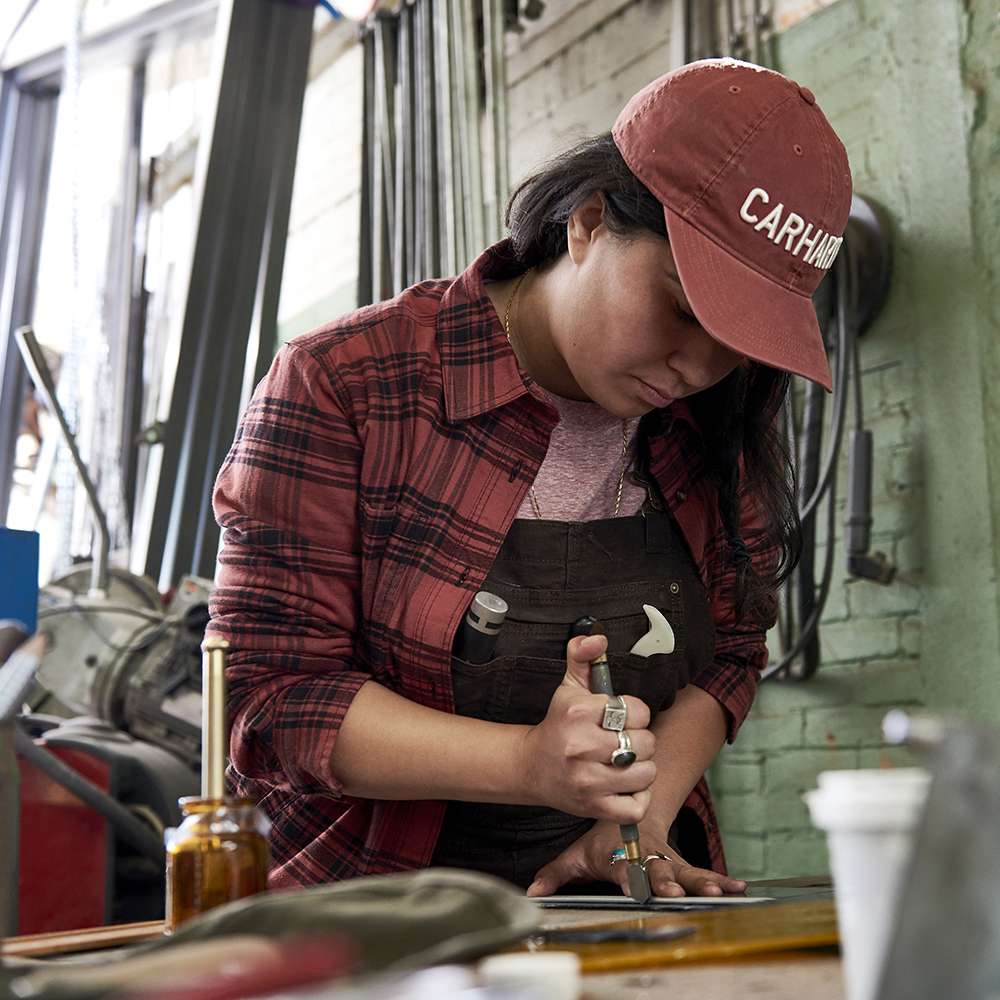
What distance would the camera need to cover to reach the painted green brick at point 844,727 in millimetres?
2539

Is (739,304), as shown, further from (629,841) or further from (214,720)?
(214,720)

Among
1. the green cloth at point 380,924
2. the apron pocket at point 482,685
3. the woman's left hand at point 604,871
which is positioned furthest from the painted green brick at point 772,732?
the green cloth at point 380,924

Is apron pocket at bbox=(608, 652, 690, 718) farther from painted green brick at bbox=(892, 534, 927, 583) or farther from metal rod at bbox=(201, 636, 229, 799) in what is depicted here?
painted green brick at bbox=(892, 534, 927, 583)

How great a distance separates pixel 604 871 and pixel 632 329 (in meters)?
0.58

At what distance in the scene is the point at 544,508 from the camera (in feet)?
5.04

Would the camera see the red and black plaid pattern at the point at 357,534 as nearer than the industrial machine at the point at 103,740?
Yes

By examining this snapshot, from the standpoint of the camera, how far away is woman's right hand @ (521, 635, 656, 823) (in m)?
1.19

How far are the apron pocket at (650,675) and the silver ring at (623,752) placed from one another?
0.28 metres

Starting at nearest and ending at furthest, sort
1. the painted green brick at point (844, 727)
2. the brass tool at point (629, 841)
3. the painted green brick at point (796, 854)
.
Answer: the brass tool at point (629, 841)
the painted green brick at point (844, 727)
the painted green brick at point (796, 854)

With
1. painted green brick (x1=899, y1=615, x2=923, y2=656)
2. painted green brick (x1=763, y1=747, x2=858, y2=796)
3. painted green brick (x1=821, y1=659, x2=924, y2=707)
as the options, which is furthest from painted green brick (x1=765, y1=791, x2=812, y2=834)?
painted green brick (x1=899, y1=615, x2=923, y2=656)

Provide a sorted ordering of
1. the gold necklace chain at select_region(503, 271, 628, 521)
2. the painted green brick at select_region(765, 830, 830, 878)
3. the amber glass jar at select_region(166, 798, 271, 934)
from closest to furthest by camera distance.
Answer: the amber glass jar at select_region(166, 798, 271, 934) < the gold necklace chain at select_region(503, 271, 628, 521) < the painted green brick at select_region(765, 830, 830, 878)

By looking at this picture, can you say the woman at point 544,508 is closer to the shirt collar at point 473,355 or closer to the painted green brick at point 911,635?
the shirt collar at point 473,355

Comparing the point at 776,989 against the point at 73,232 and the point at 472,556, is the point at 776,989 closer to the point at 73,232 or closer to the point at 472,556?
the point at 472,556

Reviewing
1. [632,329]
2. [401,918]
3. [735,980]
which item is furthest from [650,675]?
[401,918]
